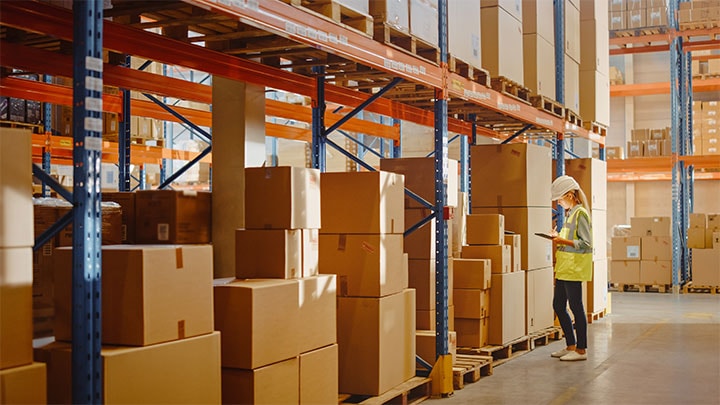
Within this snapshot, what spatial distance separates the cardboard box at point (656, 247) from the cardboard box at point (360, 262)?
10.8m

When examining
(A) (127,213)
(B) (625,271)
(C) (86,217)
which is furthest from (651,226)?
(C) (86,217)

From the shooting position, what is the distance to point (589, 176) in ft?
35.6

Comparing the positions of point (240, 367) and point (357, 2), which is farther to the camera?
point (357, 2)

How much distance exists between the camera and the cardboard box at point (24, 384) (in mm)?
2996

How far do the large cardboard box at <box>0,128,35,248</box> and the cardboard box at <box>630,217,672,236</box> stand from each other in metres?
13.8

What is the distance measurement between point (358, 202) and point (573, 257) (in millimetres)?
3058

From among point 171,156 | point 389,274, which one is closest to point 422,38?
point 389,274

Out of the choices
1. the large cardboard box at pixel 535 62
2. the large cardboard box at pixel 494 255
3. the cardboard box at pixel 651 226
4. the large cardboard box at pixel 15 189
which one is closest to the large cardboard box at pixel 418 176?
the large cardboard box at pixel 494 255

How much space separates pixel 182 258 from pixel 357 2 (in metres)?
2.31

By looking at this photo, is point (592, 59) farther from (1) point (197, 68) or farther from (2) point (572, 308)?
(1) point (197, 68)

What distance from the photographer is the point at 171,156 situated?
39.7 ft

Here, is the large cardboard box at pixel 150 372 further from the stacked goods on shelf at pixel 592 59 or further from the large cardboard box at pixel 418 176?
the stacked goods on shelf at pixel 592 59

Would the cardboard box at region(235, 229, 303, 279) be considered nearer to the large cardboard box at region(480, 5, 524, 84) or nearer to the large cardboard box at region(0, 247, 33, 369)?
the large cardboard box at region(0, 247, 33, 369)

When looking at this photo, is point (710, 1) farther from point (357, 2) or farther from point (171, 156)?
point (357, 2)
